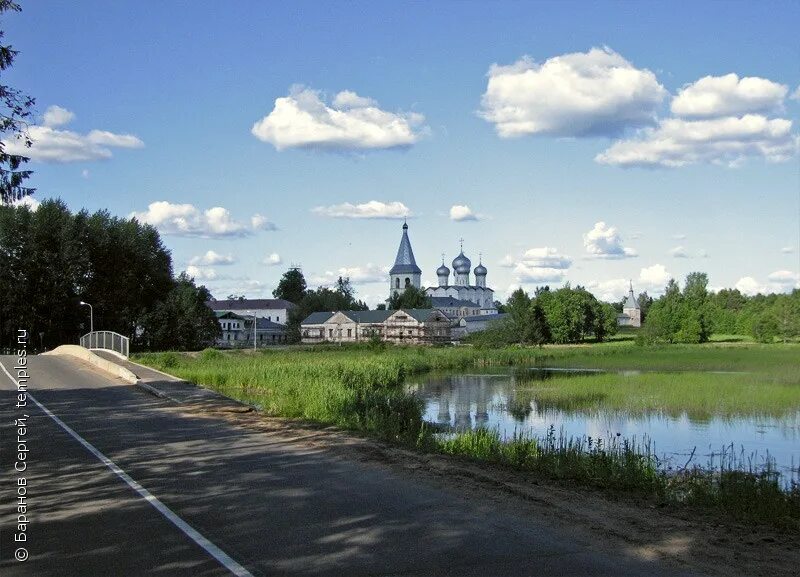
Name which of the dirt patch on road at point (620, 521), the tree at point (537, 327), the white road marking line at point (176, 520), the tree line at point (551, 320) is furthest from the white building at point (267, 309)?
the dirt patch on road at point (620, 521)

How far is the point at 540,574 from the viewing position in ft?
23.6

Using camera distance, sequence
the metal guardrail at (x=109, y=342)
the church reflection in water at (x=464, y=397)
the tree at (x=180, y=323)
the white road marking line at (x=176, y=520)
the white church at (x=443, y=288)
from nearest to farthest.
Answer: the white road marking line at (x=176, y=520)
the church reflection in water at (x=464, y=397)
the metal guardrail at (x=109, y=342)
the tree at (x=180, y=323)
the white church at (x=443, y=288)

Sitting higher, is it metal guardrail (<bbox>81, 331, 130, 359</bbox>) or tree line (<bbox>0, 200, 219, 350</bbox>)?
tree line (<bbox>0, 200, 219, 350</bbox>)

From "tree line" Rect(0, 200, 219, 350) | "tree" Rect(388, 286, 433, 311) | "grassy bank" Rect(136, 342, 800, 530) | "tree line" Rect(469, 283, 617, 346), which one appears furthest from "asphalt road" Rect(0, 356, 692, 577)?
"tree" Rect(388, 286, 433, 311)

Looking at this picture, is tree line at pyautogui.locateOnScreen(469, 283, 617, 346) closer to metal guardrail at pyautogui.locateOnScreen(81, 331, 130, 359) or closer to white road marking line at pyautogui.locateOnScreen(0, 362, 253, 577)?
metal guardrail at pyautogui.locateOnScreen(81, 331, 130, 359)

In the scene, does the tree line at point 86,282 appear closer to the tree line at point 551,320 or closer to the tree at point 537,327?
the tree line at point 551,320

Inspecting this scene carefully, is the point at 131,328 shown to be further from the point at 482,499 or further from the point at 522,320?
the point at 482,499

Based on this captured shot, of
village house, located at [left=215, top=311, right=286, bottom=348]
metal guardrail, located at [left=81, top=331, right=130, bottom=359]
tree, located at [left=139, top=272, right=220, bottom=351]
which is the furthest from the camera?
village house, located at [left=215, top=311, right=286, bottom=348]

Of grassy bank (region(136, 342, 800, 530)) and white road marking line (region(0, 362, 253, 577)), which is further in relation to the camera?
grassy bank (region(136, 342, 800, 530))

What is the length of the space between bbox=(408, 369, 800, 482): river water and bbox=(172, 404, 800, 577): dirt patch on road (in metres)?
6.81

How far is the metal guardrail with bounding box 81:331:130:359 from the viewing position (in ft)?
159

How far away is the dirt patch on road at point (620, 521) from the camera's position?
7.91 meters

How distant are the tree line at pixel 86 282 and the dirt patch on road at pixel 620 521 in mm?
66327

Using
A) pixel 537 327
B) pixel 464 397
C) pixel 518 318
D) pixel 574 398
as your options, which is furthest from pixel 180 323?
pixel 574 398
